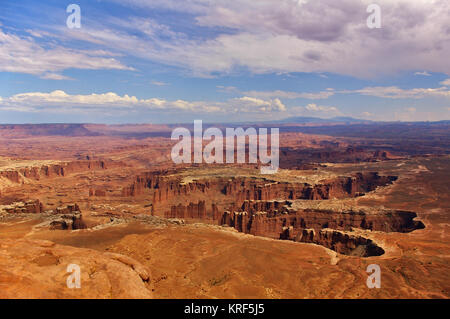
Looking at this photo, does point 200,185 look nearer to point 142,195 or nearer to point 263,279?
point 142,195

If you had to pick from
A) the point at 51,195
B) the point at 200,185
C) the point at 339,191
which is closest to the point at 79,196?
the point at 51,195

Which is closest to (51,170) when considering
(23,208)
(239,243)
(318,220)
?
(23,208)

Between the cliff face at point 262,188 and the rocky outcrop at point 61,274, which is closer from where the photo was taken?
the rocky outcrop at point 61,274

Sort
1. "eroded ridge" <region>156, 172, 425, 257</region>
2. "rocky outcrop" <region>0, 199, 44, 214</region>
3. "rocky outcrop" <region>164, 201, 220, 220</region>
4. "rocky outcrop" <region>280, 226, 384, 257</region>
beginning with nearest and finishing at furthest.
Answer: "rocky outcrop" <region>280, 226, 384, 257</region> < "eroded ridge" <region>156, 172, 425, 257</region> < "rocky outcrop" <region>0, 199, 44, 214</region> < "rocky outcrop" <region>164, 201, 220, 220</region>

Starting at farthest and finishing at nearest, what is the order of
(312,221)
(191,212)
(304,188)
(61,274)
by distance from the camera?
(304,188) → (191,212) → (312,221) → (61,274)

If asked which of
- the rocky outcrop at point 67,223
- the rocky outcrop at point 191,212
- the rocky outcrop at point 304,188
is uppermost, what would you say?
the rocky outcrop at point 67,223

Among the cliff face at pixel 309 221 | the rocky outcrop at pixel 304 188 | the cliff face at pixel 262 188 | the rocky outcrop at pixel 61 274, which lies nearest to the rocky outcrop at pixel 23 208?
the cliff face at pixel 262 188

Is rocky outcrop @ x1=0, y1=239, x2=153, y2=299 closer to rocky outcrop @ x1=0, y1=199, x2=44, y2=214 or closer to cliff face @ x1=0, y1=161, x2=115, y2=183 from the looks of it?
rocky outcrop @ x1=0, y1=199, x2=44, y2=214

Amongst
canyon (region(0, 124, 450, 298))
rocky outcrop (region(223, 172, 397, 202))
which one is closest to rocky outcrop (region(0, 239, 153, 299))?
canyon (region(0, 124, 450, 298))

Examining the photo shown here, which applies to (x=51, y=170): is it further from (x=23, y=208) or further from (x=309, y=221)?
(x=309, y=221)

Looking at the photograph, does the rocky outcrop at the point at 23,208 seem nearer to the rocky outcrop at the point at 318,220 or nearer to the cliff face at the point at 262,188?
the cliff face at the point at 262,188
